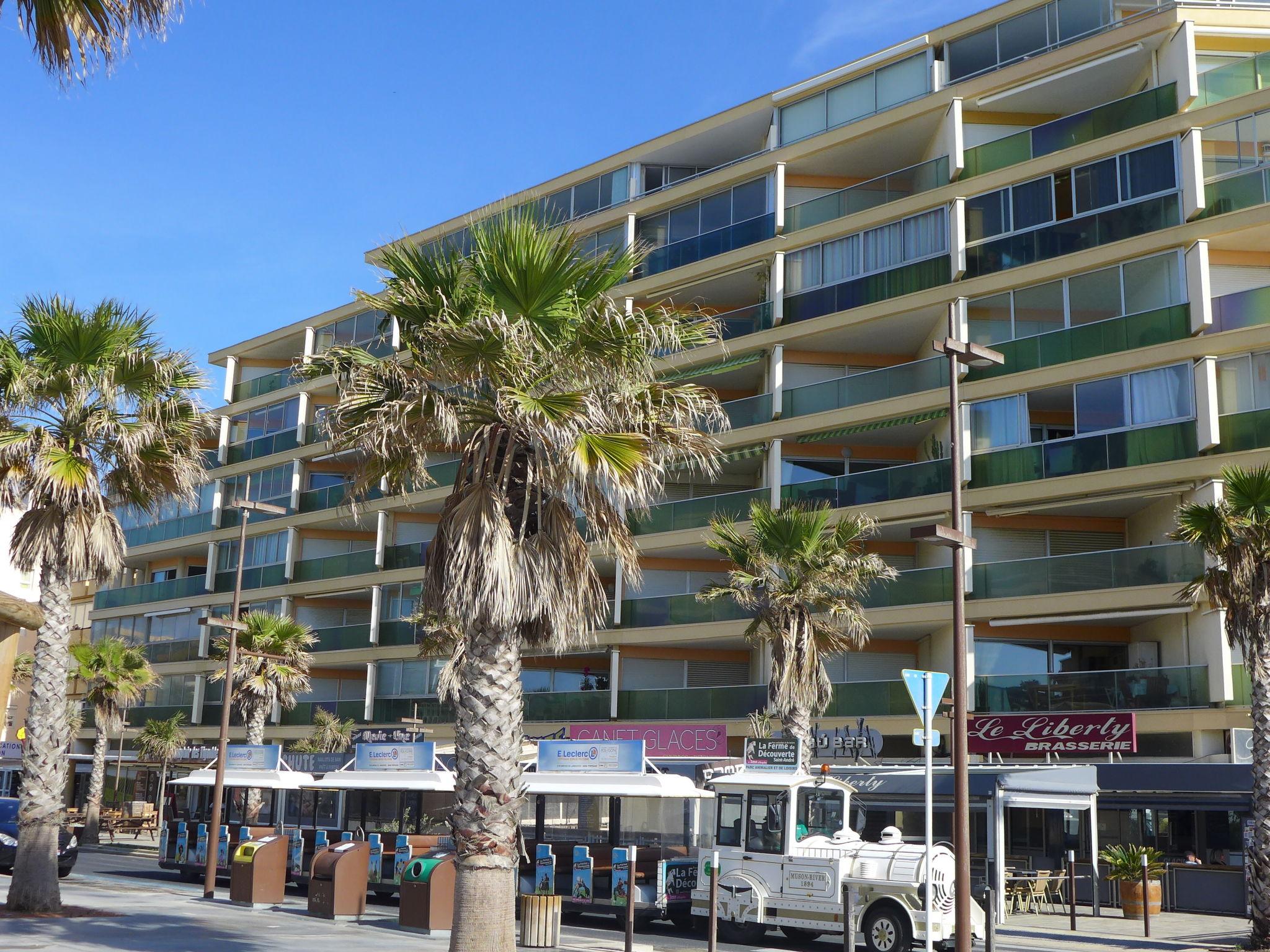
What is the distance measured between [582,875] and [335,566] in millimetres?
30366

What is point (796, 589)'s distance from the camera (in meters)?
25.8

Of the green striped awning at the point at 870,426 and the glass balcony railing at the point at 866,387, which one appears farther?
the glass balcony railing at the point at 866,387

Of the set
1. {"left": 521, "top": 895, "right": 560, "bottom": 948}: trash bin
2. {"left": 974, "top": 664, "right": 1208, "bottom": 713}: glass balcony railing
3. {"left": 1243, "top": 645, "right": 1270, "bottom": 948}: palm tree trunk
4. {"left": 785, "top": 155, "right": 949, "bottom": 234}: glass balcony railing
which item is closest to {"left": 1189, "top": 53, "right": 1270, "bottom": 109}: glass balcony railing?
{"left": 785, "top": 155, "right": 949, "bottom": 234}: glass balcony railing

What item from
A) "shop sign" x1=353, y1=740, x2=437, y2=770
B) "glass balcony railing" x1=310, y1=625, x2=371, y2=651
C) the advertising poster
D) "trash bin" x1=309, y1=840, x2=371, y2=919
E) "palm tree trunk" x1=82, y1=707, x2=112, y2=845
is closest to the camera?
"trash bin" x1=309, y1=840, x2=371, y2=919

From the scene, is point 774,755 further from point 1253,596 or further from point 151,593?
point 151,593

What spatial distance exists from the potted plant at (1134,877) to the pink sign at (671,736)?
11.6 m

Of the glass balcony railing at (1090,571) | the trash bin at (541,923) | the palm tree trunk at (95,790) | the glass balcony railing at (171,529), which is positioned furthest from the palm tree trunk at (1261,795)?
the glass balcony railing at (171,529)

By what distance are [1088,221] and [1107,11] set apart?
19.9 ft

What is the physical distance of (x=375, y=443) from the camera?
13.8 meters

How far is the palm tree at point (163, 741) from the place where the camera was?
50531 mm

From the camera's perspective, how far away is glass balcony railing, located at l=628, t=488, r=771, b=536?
37.8 metres

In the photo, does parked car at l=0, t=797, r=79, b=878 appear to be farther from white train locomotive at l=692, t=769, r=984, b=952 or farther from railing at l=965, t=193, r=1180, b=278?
railing at l=965, t=193, r=1180, b=278

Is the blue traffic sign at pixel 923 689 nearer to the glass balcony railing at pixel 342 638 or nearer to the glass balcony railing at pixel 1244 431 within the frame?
the glass balcony railing at pixel 1244 431

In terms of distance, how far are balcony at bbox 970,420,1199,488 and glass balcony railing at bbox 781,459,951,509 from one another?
1121 millimetres
